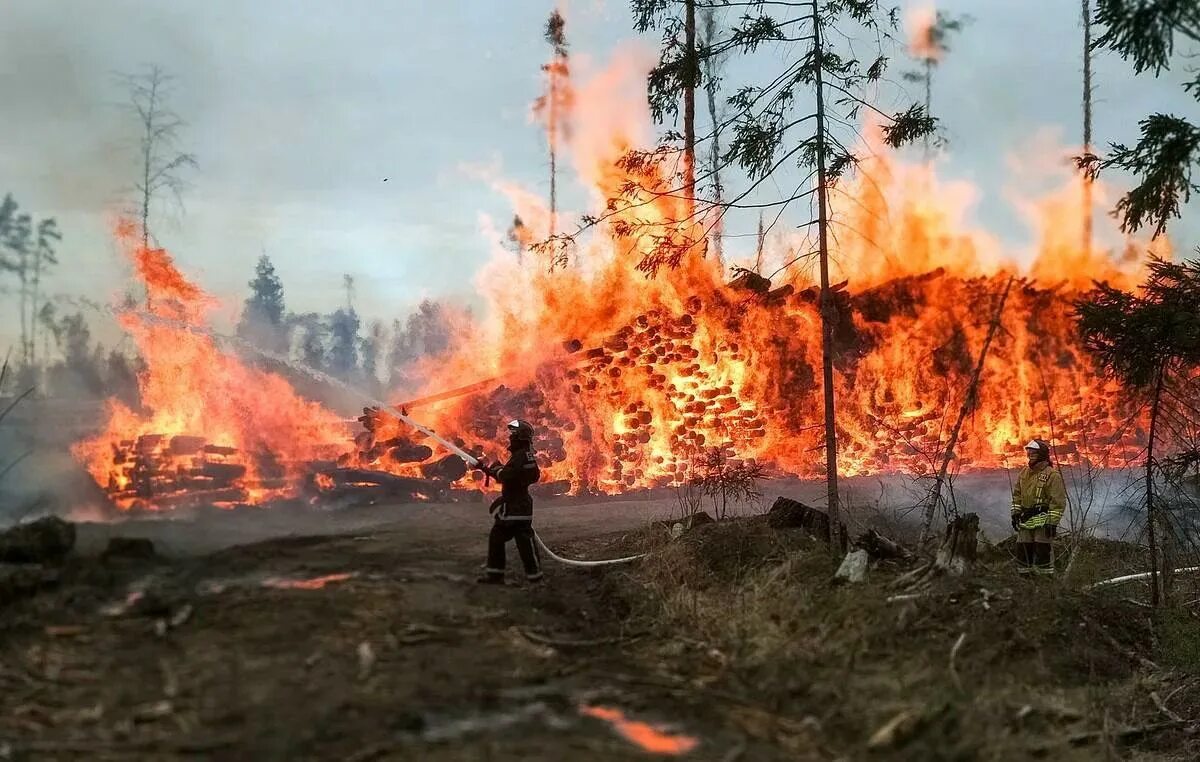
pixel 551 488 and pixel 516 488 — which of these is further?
pixel 551 488

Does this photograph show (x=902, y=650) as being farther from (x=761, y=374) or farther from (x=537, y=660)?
(x=761, y=374)

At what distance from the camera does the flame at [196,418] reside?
34.0 ft

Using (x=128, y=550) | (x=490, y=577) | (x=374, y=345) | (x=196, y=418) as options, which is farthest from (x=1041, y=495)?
(x=374, y=345)

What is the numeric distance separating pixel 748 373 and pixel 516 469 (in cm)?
1085

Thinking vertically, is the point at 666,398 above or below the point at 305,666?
above

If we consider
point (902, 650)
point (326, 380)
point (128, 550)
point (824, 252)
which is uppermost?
point (824, 252)

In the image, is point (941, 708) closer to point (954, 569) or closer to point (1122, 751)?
point (1122, 751)

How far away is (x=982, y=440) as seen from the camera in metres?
18.3

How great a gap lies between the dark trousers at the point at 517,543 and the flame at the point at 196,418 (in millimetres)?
4056

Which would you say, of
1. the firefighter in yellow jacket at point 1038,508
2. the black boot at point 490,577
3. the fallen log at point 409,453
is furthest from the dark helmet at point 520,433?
the fallen log at point 409,453

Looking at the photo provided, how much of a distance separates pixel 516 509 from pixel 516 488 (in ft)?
0.83

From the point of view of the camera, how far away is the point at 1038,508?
9883mm

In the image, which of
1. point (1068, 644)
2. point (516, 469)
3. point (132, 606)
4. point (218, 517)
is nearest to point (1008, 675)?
point (1068, 644)

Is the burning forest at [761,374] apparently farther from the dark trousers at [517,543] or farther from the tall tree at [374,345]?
the tall tree at [374,345]
